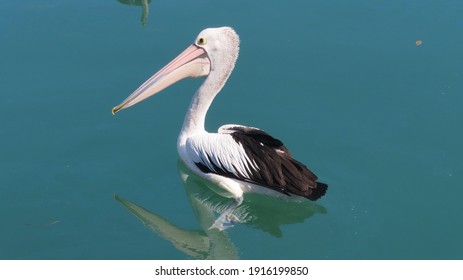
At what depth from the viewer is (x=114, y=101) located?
18.6 ft

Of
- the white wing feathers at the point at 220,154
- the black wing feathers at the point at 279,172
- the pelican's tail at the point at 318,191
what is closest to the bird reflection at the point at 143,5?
the white wing feathers at the point at 220,154

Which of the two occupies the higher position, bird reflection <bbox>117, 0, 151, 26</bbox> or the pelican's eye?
the pelican's eye

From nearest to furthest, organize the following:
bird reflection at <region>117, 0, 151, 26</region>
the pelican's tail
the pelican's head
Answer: the pelican's tail → the pelican's head → bird reflection at <region>117, 0, 151, 26</region>

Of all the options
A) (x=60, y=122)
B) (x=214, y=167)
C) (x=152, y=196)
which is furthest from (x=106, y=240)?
(x=60, y=122)

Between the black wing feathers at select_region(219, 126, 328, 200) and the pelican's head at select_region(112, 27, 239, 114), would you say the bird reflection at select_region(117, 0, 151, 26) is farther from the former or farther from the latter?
the black wing feathers at select_region(219, 126, 328, 200)

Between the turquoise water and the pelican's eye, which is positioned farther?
the pelican's eye

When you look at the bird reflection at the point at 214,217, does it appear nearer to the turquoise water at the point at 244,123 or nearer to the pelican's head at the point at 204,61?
Answer: the turquoise water at the point at 244,123

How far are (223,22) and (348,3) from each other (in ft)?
4.67

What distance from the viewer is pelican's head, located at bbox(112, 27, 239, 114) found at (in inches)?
191

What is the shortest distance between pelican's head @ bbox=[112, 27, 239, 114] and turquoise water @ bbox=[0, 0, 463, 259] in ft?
1.63

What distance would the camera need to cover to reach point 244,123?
548 centimetres

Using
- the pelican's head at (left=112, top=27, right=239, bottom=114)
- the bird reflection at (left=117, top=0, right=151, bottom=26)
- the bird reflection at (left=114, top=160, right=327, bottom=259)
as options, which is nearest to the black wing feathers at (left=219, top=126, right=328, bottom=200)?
the bird reflection at (left=114, top=160, right=327, bottom=259)

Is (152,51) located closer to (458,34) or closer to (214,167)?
(214,167)

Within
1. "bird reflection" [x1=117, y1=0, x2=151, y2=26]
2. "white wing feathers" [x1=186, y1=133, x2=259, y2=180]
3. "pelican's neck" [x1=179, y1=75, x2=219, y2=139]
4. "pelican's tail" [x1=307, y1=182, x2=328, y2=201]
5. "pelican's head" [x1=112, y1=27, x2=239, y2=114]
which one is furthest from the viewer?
"bird reflection" [x1=117, y1=0, x2=151, y2=26]
